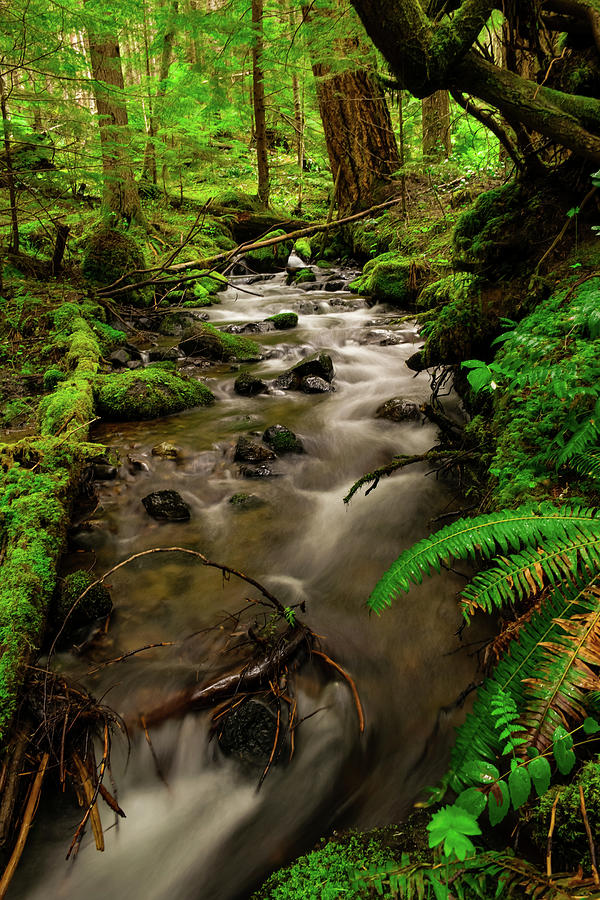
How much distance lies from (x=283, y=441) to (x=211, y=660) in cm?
268

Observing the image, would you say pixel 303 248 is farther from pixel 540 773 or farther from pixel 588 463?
pixel 540 773

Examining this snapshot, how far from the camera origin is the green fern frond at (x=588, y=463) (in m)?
2.14

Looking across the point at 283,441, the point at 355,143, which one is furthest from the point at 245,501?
the point at 355,143

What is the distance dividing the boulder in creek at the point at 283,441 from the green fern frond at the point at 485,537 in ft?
10.9

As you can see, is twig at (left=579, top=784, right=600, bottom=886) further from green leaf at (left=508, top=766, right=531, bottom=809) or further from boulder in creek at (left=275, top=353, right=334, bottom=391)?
boulder in creek at (left=275, top=353, right=334, bottom=391)

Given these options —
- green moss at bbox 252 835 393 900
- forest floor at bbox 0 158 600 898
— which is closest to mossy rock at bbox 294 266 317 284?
forest floor at bbox 0 158 600 898

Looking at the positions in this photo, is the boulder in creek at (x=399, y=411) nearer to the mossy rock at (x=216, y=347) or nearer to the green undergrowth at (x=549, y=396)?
the green undergrowth at (x=549, y=396)

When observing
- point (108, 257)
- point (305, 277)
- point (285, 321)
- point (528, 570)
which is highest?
point (108, 257)

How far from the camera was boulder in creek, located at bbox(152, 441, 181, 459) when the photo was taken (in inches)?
196

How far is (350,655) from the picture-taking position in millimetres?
2855

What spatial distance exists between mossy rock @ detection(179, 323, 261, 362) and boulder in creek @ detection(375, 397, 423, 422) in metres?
3.07

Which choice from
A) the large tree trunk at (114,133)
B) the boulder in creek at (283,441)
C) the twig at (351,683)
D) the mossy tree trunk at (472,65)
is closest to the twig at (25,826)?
the twig at (351,683)

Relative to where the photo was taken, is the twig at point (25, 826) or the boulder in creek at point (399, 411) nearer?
the twig at point (25, 826)

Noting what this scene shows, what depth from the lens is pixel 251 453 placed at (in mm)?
4969
